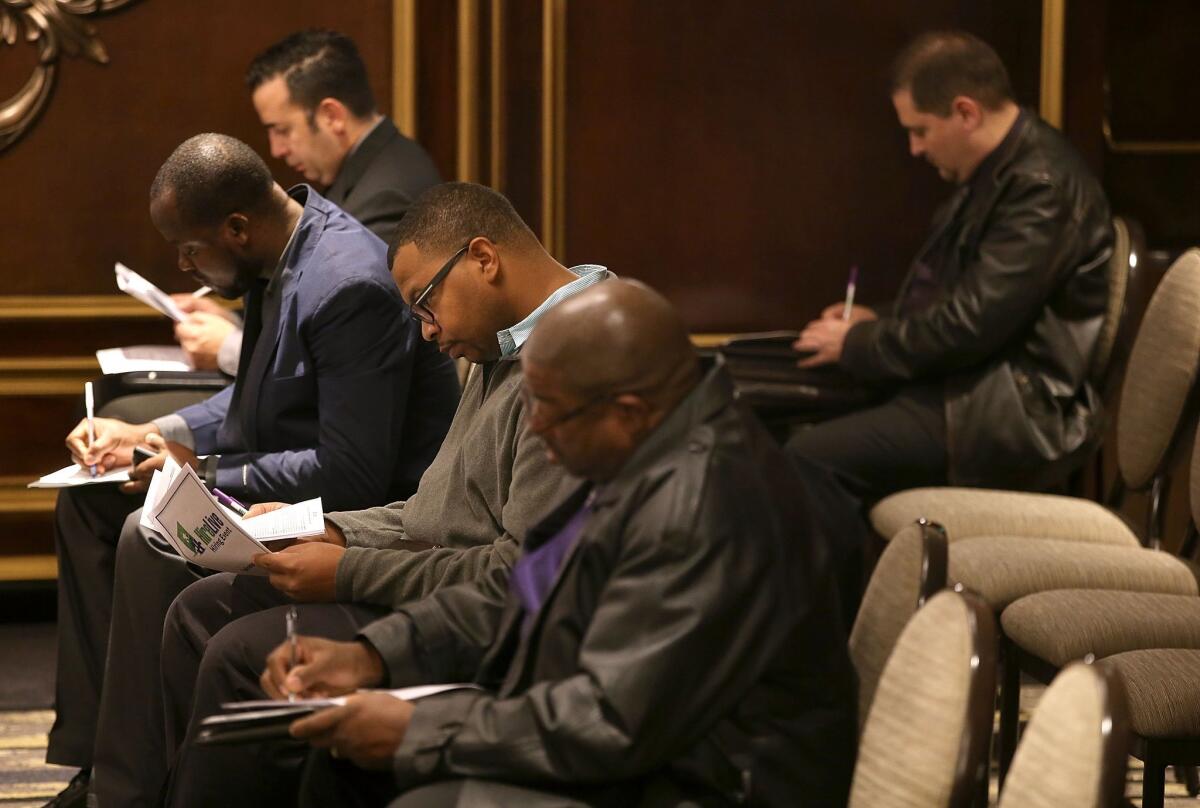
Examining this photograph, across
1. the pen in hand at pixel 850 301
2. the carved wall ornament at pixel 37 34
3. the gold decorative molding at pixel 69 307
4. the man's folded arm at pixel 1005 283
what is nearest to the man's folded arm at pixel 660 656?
the man's folded arm at pixel 1005 283

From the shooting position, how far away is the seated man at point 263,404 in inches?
114

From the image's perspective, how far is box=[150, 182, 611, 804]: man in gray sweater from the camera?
234 cm

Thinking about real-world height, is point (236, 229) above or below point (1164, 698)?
above

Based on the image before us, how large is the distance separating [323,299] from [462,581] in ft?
2.62

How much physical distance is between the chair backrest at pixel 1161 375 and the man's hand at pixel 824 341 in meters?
0.75

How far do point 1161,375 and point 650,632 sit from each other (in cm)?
192

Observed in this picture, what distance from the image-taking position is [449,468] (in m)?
2.48

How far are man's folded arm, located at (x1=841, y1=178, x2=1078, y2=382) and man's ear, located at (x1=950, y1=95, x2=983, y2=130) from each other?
0.23 meters

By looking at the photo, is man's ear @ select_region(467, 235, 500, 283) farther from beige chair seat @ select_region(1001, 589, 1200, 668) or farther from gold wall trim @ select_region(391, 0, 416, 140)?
gold wall trim @ select_region(391, 0, 416, 140)

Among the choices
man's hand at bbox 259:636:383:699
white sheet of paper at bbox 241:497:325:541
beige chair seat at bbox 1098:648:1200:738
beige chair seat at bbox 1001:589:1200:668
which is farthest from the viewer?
beige chair seat at bbox 1001:589:1200:668

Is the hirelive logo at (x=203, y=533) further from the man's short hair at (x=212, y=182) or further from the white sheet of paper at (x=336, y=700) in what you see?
the man's short hair at (x=212, y=182)

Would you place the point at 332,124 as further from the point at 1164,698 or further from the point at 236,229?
the point at 1164,698

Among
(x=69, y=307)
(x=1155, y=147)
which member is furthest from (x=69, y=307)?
(x=1155, y=147)

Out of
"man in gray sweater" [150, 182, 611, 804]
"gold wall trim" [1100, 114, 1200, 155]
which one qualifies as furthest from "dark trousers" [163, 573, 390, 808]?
"gold wall trim" [1100, 114, 1200, 155]
